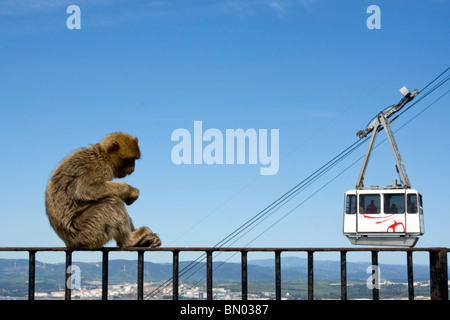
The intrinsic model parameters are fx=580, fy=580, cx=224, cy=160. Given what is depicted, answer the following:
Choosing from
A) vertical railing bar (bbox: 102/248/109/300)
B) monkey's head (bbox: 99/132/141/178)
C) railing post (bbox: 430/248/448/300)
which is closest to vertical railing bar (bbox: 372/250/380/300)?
railing post (bbox: 430/248/448/300)

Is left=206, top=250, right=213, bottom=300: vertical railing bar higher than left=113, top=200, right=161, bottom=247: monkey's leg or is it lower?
lower

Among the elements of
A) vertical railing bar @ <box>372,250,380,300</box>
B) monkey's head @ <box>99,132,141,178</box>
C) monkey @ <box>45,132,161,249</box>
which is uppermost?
monkey's head @ <box>99,132,141,178</box>

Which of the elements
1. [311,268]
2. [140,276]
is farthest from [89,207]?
[311,268]

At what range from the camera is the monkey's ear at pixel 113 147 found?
1092 centimetres

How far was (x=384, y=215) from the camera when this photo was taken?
1214 inches

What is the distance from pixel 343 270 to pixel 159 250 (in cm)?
286

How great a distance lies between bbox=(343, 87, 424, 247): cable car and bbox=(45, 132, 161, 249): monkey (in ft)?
72.4

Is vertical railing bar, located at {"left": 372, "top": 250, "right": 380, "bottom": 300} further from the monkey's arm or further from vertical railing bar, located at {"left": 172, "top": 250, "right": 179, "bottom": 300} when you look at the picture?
the monkey's arm

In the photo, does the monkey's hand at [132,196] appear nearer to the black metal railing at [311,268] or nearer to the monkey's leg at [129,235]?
the monkey's leg at [129,235]

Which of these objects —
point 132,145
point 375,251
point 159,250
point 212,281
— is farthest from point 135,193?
point 375,251

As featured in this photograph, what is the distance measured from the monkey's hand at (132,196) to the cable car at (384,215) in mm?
21891

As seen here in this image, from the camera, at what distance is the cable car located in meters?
30.5

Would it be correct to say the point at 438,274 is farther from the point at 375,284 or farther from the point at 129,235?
the point at 129,235
